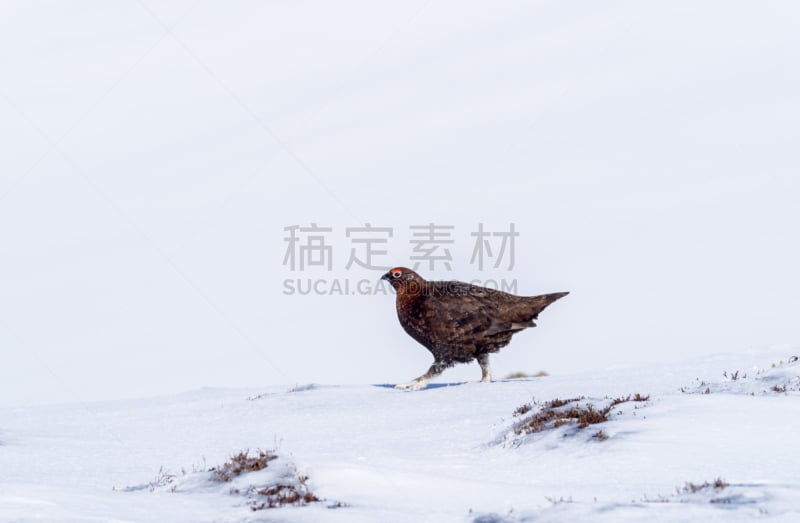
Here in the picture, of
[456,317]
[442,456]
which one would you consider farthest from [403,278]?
[442,456]

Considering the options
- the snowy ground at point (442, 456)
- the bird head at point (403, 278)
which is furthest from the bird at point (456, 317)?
the snowy ground at point (442, 456)

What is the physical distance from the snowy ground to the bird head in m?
1.70

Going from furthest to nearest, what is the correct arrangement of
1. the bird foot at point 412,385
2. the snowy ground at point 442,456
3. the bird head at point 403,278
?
the bird head at point 403,278 < the bird foot at point 412,385 < the snowy ground at point 442,456

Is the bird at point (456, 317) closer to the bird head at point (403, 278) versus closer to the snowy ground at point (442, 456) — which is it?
the bird head at point (403, 278)

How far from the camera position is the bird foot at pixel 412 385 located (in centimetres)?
1452

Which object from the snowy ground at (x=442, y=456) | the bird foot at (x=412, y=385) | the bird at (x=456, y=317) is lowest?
the snowy ground at (x=442, y=456)

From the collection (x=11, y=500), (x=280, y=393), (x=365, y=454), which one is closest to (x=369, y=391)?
(x=280, y=393)

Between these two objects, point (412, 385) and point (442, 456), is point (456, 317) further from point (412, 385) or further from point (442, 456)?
point (442, 456)

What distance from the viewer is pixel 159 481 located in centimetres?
907

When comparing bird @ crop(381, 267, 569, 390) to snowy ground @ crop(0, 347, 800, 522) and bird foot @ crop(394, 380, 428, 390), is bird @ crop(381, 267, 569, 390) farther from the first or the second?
snowy ground @ crop(0, 347, 800, 522)

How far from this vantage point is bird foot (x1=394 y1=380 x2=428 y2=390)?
14.5m

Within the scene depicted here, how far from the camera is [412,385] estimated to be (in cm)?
1455

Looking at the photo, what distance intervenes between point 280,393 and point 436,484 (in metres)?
8.57

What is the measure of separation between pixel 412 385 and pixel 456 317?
1289 mm
